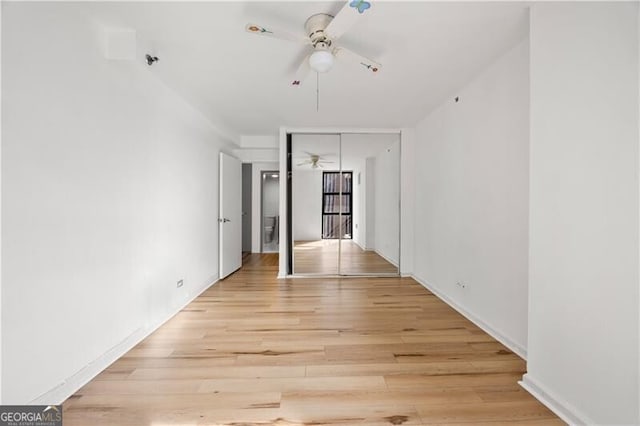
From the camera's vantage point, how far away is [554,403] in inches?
62.6

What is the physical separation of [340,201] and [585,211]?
11.7 feet

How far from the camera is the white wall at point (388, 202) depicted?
15.6 ft

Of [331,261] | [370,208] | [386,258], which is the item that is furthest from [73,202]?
[386,258]

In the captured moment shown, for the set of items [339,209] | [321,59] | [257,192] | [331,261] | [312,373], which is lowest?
[312,373]

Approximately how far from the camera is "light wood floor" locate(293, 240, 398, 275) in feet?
15.6

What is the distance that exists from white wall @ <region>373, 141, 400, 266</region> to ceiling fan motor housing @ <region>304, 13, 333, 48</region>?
3.03 metres

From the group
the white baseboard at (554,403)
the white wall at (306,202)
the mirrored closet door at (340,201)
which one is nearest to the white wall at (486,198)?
the white baseboard at (554,403)

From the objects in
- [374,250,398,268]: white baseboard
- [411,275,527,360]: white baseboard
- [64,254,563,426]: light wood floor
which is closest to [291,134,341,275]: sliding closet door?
[374,250,398,268]: white baseboard

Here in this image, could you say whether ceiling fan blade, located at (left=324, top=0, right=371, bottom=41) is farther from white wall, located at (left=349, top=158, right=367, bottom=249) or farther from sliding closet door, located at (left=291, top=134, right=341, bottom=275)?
white wall, located at (left=349, top=158, right=367, bottom=249)

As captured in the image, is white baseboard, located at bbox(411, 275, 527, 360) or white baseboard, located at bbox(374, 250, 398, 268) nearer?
white baseboard, located at bbox(411, 275, 527, 360)

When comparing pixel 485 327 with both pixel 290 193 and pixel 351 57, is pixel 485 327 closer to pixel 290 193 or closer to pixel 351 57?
pixel 351 57

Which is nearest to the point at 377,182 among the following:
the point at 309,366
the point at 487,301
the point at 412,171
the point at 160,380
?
the point at 412,171

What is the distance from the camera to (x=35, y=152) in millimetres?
A: 1511

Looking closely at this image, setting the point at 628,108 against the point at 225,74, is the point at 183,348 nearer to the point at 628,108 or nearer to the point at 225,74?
the point at 225,74
